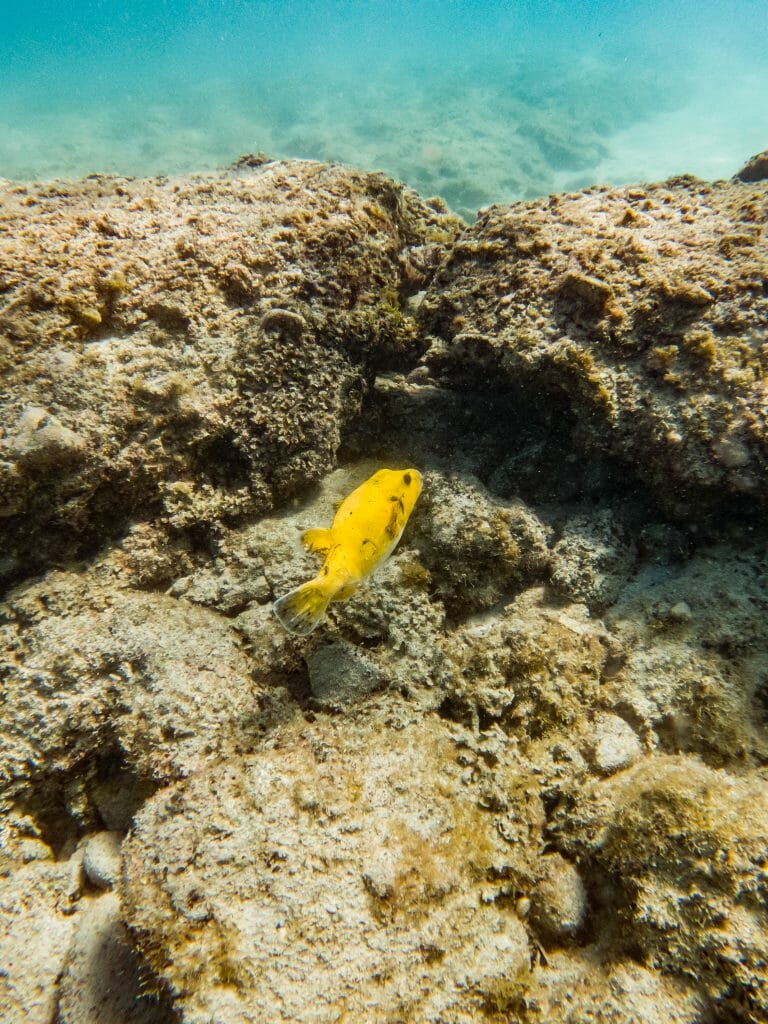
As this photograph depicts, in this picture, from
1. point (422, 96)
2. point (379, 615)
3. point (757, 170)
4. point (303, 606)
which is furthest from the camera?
point (422, 96)

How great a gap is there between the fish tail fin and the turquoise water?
2141cm

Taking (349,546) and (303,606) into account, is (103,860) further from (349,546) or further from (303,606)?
(349,546)

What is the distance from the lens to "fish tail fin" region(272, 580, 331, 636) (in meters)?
1.93

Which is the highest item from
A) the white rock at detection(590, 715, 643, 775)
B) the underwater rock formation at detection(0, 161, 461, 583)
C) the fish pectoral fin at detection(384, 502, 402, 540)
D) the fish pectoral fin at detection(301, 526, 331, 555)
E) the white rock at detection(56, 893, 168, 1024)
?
the underwater rock formation at detection(0, 161, 461, 583)

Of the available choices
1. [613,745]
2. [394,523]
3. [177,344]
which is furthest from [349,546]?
[177,344]

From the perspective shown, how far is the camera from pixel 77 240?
8.48 feet

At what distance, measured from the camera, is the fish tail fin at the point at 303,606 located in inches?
75.8

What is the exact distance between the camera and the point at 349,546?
6.57 feet

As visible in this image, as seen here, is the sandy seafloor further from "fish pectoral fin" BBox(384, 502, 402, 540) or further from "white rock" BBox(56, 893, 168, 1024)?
"fish pectoral fin" BBox(384, 502, 402, 540)

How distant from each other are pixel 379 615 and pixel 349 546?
0.61 metres

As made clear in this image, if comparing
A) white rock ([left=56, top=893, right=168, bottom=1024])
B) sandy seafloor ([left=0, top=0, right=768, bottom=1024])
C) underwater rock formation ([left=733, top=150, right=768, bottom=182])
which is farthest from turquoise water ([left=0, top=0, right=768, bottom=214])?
white rock ([left=56, top=893, right=168, bottom=1024])

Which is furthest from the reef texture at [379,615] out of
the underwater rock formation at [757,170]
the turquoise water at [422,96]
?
the turquoise water at [422,96]

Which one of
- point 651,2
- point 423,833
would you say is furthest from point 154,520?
point 651,2

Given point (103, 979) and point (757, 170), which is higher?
point (757, 170)
